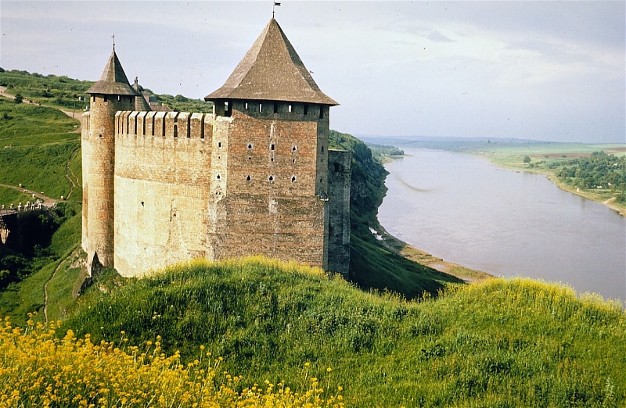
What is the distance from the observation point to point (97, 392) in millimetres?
4895

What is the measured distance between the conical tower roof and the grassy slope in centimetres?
815

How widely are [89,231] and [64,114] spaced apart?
78.3 ft

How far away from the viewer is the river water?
31203mm

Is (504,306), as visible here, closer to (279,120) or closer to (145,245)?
(279,120)

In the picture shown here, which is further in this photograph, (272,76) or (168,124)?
(168,124)

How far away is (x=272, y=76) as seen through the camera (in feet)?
46.8

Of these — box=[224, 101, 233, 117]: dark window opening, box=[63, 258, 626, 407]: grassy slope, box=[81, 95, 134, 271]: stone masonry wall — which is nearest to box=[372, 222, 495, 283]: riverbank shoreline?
box=[81, 95, 134, 271]: stone masonry wall

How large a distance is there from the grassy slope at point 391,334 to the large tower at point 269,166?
12.7ft

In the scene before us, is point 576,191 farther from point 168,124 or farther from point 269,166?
point 168,124

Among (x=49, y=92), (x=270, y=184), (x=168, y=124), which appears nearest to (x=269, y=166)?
(x=270, y=184)

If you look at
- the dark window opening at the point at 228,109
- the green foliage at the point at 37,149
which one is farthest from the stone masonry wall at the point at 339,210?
the green foliage at the point at 37,149

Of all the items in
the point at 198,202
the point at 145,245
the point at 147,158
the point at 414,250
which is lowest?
the point at 414,250

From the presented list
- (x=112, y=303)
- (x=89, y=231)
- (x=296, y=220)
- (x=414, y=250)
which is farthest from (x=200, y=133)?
(x=414, y=250)

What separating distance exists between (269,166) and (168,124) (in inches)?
115
